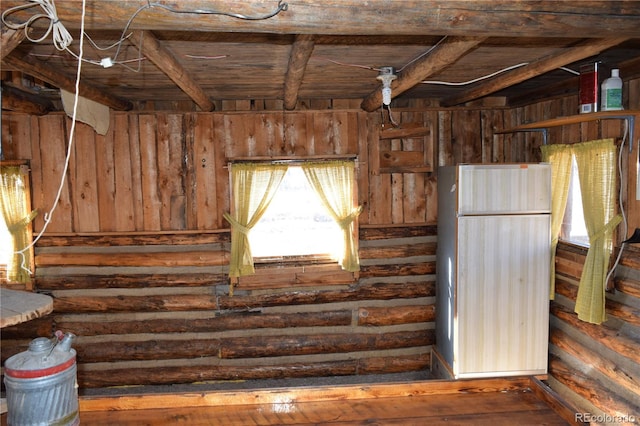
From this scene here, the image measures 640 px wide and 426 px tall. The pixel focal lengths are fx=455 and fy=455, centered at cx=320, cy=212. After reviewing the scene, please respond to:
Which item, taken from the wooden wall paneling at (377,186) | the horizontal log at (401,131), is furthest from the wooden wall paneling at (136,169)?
the horizontal log at (401,131)

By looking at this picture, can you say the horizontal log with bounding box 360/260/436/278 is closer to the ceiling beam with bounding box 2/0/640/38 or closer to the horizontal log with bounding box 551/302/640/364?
the horizontal log with bounding box 551/302/640/364

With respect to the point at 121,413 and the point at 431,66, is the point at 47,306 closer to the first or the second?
the point at 121,413

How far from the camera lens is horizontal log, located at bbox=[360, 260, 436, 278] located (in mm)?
4723

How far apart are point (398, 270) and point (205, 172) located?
2.21 metres

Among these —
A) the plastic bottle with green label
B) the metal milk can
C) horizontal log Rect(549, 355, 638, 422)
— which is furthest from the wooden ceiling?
horizontal log Rect(549, 355, 638, 422)

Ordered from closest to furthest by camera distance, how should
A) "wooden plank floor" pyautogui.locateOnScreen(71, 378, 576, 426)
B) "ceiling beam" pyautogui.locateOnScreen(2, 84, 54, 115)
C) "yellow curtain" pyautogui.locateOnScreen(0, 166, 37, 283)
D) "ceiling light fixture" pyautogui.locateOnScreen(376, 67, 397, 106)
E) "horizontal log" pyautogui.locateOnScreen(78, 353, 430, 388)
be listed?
"wooden plank floor" pyautogui.locateOnScreen(71, 378, 576, 426) → "ceiling light fixture" pyautogui.locateOnScreen(376, 67, 397, 106) → "ceiling beam" pyautogui.locateOnScreen(2, 84, 54, 115) → "yellow curtain" pyautogui.locateOnScreen(0, 166, 37, 283) → "horizontal log" pyautogui.locateOnScreen(78, 353, 430, 388)

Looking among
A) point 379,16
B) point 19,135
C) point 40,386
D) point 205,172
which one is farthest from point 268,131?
point 40,386

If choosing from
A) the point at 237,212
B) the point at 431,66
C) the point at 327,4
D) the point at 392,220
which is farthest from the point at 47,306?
the point at 392,220

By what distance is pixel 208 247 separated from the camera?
461 centimetres

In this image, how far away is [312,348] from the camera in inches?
185

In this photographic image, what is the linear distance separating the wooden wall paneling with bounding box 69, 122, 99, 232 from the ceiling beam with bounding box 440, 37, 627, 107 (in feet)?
11.7

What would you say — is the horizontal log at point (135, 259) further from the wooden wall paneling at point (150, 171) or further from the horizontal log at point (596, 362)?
the horizontal log at point (596, 362)

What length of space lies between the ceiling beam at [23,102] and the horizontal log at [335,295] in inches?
95.6

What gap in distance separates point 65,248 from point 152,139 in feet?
4.59
